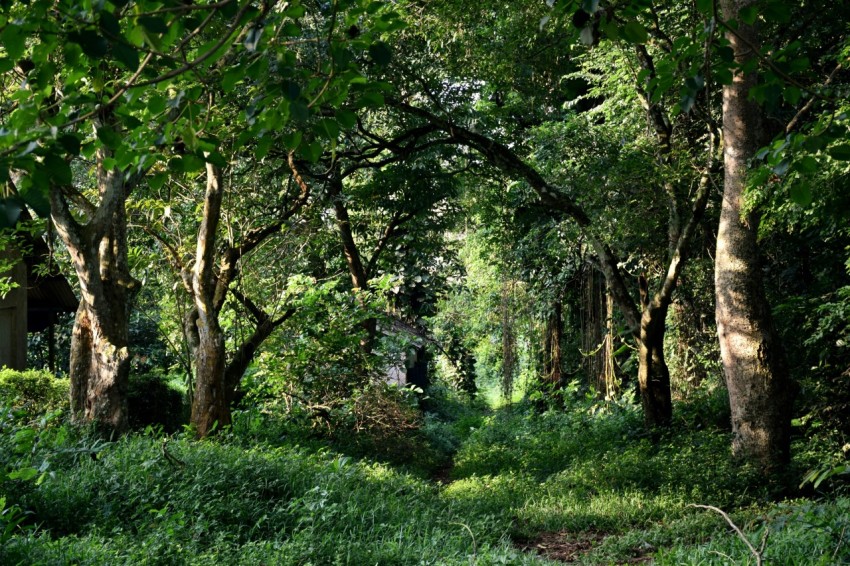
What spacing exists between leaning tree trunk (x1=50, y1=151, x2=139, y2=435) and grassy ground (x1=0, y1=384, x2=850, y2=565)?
0.47m

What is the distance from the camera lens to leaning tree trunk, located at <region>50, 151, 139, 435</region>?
7867 millimetres

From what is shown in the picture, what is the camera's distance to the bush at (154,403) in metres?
11.9

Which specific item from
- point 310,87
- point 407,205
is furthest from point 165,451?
point 407,205

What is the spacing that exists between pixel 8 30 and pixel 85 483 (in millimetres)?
4671

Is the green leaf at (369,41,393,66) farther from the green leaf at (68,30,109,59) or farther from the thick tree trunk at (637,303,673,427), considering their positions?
the thick tree trunk at (637,303,673,427)

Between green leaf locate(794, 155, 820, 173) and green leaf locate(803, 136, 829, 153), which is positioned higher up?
green leaf locate(803, 136, 829, 153)

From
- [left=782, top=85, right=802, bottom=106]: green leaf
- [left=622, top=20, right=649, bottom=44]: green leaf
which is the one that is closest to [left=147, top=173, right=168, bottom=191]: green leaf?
[left=622, top=20, right=649, bottom=44]: green leaf

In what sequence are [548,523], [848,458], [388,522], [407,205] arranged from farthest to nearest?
[407,205] → [848,458] → [548,523] → [388,522]

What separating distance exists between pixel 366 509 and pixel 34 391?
595 cm

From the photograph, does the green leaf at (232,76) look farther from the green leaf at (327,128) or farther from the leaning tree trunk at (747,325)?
the leaning tree trunk at (747,325)

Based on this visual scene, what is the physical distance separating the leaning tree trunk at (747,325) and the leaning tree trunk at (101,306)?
646 cm

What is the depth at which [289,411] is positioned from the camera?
11.8m

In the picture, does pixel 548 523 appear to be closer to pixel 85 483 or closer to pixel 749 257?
pixel 749 257

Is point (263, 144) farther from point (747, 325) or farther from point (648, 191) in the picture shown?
point (648, 191)
